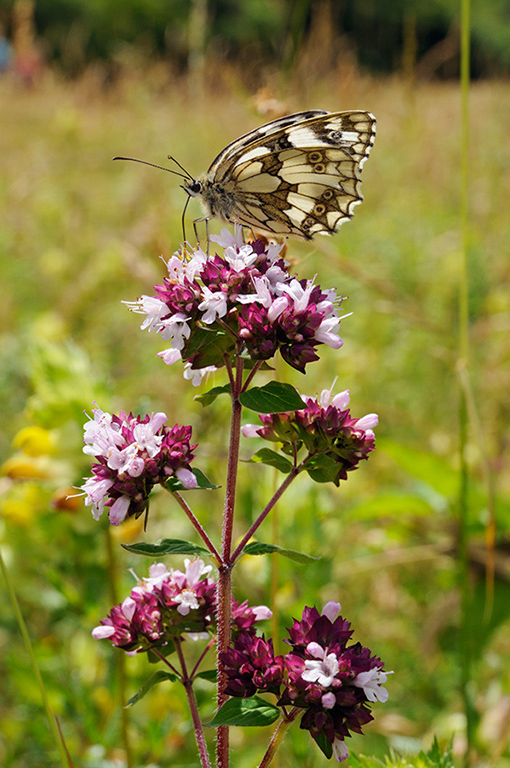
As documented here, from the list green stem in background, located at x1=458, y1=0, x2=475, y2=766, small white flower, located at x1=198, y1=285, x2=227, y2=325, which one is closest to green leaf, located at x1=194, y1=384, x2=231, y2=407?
small white flower, located at x1=198, y1=285, x2=227, y2=325

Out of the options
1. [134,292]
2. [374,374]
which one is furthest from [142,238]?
[374,374]

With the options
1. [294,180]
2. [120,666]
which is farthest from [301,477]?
[294,180]

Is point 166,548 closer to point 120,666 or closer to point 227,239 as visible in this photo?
point 227,239

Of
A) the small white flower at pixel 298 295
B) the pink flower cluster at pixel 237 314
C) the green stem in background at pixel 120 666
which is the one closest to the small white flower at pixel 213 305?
the pink flower cluster at pixel 237 314

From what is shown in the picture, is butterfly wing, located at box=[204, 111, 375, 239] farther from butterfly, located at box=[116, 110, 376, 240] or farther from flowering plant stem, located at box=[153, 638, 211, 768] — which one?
flowering plant stem, located at box=[153, 638, 211, 768]

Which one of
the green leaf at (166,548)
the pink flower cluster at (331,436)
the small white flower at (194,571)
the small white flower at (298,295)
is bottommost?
the small white flower at (194,571)

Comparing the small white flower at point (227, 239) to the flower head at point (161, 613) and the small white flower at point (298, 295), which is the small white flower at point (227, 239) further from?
the flower head at point (161, 613)

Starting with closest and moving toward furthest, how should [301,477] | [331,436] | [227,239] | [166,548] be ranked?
1. [166,548]
2. [331,436]
3. [227,239]
4. [301,477]
